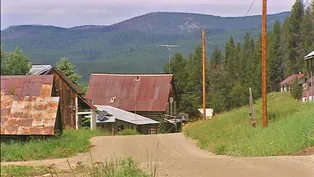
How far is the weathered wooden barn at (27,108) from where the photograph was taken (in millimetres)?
2389

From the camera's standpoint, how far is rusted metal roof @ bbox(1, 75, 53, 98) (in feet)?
8.34

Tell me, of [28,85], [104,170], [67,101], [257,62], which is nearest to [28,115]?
[28,85]

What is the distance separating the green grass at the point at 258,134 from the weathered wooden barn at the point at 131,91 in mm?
2442

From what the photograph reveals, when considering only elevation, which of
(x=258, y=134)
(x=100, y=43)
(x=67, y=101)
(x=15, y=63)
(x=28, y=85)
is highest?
(x=100, y=43)

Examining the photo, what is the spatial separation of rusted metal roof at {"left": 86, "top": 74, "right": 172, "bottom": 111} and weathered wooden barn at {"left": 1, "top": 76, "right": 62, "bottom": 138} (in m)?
4.63

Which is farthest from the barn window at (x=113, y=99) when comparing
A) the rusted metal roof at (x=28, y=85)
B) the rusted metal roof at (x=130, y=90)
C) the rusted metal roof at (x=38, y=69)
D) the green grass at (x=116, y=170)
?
the rusted metal roof at (x=28, y=85)

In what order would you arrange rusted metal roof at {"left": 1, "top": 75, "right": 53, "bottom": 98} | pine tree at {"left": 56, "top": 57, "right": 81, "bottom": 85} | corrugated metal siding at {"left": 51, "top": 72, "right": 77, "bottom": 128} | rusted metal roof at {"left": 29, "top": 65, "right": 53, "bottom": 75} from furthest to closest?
pine tree at {"left": 56, "top": 57, "right": 81, "bottom": 85}, corrugated metal siding at {"left": 51, "top": 72, "right": 77, "bottom": 128}, rusted metal roof at {"left": 29, "top": 65, "right": 53, "bottom": 75}, rusted metal roof at {"left": 1, "top": 75, "right": 53, "bottom": 98}

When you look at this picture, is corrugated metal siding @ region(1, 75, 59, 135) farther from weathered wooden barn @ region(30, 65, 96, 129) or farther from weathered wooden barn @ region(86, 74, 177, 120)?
weathered wooden barn @ region(86, 74, 177, 120)

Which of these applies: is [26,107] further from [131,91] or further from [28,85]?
[131,91]

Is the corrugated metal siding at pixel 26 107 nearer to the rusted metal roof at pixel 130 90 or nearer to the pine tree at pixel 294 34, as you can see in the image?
the rusted metal roof at pixel 130 90

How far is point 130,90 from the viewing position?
392 inches

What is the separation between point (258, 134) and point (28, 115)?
41.3ft

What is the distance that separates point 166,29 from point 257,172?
822cm

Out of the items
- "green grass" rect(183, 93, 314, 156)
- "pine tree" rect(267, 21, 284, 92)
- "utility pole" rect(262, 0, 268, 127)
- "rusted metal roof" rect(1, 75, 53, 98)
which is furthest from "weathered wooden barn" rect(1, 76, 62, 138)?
"pine tree" rect(267, 21, 284, 92)
